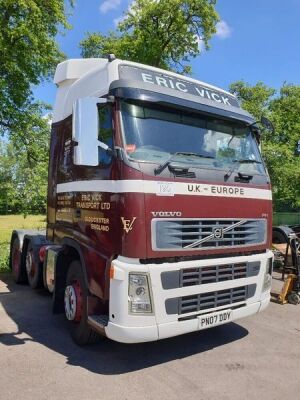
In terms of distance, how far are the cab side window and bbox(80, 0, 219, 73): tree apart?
16490 millimetres

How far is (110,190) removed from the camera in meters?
4.71

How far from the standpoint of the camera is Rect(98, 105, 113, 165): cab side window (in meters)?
4.75

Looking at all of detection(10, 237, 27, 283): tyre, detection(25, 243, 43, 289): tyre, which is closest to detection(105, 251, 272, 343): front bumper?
detection(25, 243, 43, 289): tyre

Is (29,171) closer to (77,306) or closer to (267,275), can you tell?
(77,306)

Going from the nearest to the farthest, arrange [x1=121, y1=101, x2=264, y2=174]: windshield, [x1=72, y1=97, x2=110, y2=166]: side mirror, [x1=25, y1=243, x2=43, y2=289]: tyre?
[x1=72, y1=97, x2=110, y2=166]: side mirror → [x1=121, y1=101, x2=264, y2=174]: windshield → [x1=25, y1=243, x2=43, y2=289]: tyre

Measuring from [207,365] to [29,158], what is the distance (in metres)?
12.3

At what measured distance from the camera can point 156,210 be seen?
178 inches

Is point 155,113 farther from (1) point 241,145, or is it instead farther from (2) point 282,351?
(2) point 282,351

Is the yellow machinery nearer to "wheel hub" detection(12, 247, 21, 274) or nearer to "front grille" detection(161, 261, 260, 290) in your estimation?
"front grille" detection(161, 261, 260, 290)

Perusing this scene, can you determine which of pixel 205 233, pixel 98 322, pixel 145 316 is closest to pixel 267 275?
pixel 205 233

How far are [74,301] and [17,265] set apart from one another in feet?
12.7

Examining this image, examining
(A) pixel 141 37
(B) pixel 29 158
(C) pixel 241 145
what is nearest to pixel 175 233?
(C) pixel 241 145

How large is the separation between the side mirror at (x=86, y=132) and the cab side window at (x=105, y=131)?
180mm

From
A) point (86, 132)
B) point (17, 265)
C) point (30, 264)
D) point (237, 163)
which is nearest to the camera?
point (86, 132)
